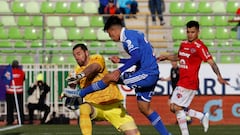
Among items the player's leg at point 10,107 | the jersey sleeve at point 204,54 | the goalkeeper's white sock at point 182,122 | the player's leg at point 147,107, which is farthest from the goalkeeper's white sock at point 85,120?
the player's leg at point 10,107

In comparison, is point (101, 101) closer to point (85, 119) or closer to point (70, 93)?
point (85, 119)

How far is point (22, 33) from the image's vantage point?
1013 inches

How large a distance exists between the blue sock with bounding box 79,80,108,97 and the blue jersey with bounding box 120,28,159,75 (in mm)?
1018

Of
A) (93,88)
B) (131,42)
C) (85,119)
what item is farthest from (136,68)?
(85,119)

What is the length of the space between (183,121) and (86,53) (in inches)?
152

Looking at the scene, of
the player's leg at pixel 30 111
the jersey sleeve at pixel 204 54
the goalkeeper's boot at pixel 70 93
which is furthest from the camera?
the player's leg at pixel 30 111

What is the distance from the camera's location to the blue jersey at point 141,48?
446 inches

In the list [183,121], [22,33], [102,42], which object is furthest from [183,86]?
[22,33]

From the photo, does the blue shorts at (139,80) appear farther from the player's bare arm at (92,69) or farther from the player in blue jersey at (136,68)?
the player's bare arm at (92,69)

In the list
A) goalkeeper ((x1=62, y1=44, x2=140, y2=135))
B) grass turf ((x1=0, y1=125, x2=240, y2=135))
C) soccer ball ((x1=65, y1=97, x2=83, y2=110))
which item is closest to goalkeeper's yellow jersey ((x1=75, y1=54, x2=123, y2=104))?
goalkeeper ((x1=62, y1=44, x2=140, y2=135))

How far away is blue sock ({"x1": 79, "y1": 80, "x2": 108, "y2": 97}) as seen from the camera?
1042cm

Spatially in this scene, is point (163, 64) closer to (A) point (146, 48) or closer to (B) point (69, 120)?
(B) point (69, 120)

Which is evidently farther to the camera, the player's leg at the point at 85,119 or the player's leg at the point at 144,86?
the player's leg at the point at 144,86

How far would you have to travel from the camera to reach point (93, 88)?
10.5 m
